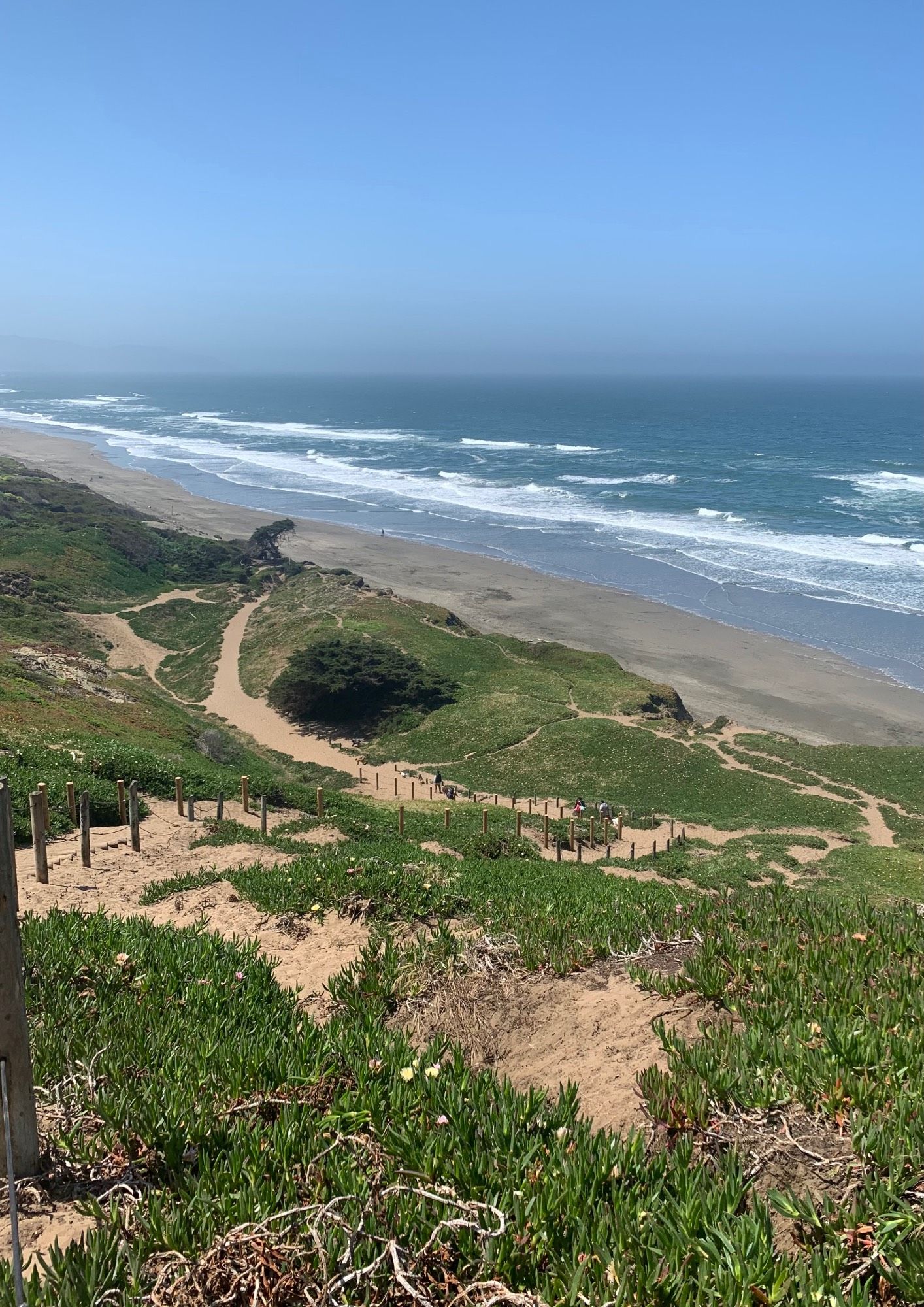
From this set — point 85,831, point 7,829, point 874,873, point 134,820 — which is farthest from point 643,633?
point 7,829

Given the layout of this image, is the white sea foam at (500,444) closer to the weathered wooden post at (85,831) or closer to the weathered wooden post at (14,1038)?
the weathered wooden post at (85,831)

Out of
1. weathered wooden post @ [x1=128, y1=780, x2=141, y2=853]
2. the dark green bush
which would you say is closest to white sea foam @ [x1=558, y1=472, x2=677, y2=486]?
the dark green bush

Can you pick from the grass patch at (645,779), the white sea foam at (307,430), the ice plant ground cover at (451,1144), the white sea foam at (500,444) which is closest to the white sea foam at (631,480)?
the white sea foam at (500,444)

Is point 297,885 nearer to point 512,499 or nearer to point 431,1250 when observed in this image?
point 431,1250

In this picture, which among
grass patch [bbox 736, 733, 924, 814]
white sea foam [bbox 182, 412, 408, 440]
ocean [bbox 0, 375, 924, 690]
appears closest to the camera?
grass patch [bbox 736, 733, 924, 814]

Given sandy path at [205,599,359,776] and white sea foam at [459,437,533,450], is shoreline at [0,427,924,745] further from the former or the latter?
white sea foam at [459,437,533,450]
